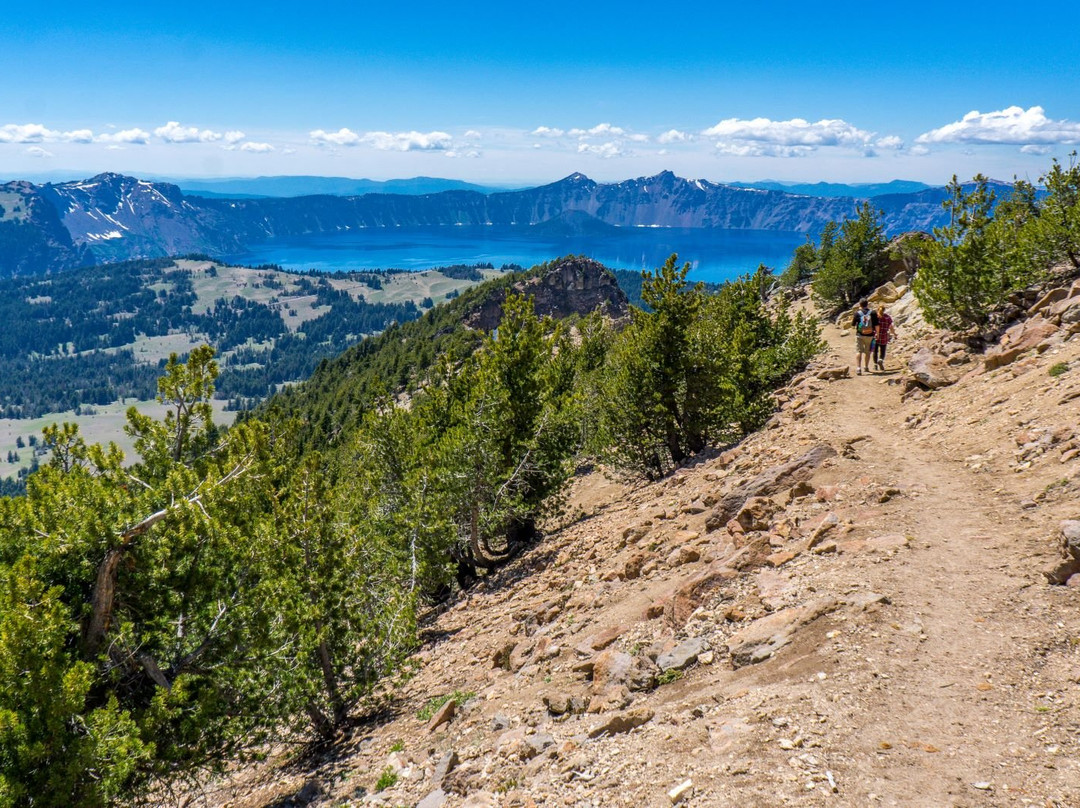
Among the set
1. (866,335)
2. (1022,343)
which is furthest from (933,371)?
(866,335)

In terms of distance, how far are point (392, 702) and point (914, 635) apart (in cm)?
1109

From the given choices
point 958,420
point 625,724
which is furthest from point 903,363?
point 625,724

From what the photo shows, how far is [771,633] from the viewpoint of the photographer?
9352 millimetres

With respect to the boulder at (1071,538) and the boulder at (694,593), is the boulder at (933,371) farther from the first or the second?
the boulder at (694,593)

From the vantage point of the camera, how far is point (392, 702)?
1432 centimetres

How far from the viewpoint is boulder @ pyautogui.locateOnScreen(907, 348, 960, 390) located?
20.7m

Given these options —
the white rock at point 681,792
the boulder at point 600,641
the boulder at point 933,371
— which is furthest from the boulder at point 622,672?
the boulder at point 933,371

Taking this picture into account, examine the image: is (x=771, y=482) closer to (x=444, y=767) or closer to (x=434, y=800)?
(x=444, y=767)

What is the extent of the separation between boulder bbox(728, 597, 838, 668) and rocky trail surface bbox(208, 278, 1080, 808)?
33 millimetres

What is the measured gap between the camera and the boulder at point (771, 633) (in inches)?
357

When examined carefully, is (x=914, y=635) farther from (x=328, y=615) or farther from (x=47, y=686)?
(x=47, y=686)

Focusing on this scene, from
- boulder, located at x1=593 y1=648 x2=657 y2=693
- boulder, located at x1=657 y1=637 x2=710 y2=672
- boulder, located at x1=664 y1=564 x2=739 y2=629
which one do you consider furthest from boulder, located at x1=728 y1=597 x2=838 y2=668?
boulder, located at x1=593 y1=648 x2=657 y2=693

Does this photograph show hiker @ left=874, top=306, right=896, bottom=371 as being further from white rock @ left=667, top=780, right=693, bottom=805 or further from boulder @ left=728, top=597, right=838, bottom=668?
white rock @ left=667, top=780, right=693, bottom=805

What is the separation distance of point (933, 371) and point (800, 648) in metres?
16.6
